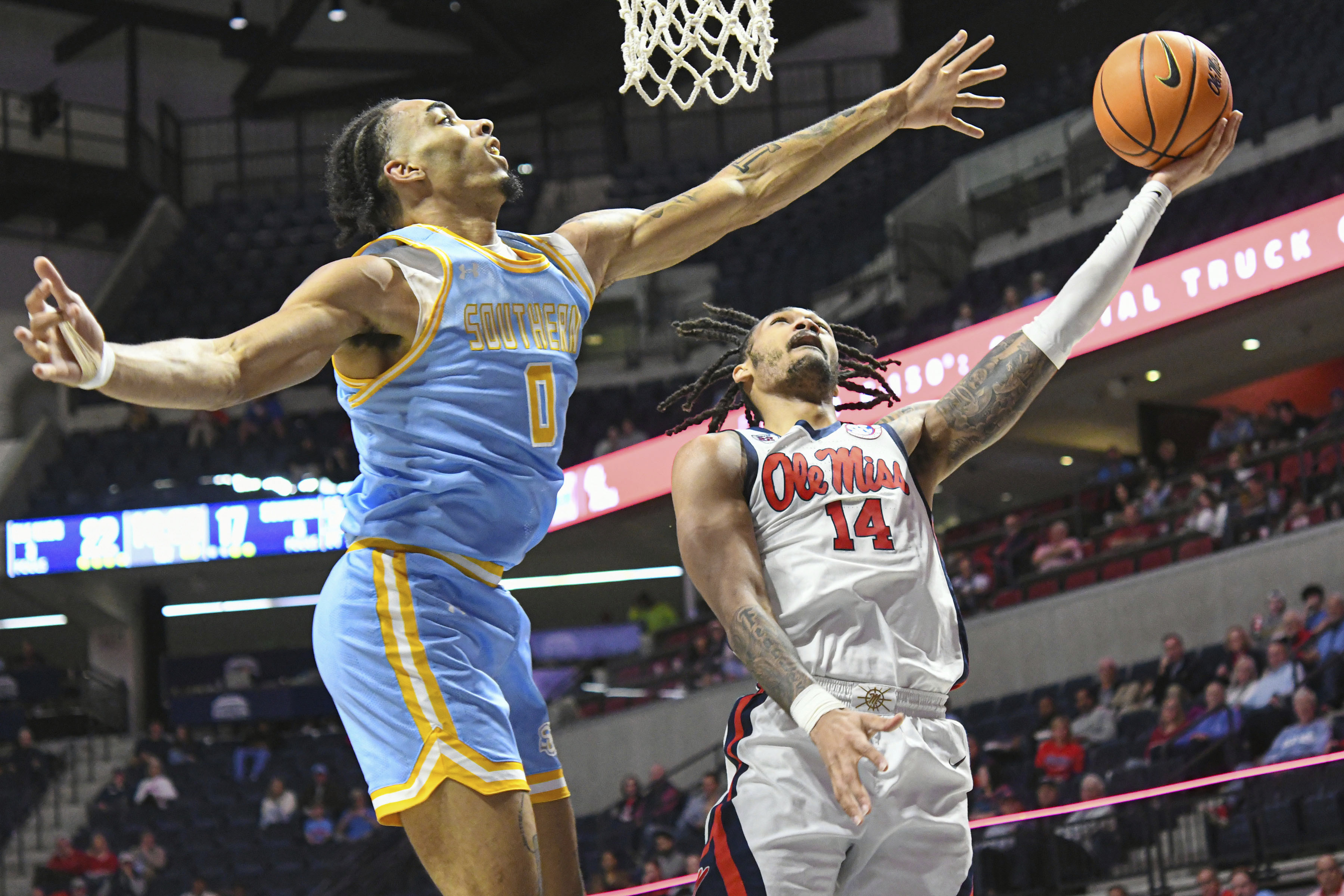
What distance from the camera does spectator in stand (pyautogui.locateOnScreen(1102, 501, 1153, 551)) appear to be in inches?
520

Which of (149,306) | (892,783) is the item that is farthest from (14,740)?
(892,783)

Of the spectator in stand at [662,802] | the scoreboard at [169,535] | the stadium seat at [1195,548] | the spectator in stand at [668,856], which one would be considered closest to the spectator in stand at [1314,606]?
the stadium seat at [1195,548]

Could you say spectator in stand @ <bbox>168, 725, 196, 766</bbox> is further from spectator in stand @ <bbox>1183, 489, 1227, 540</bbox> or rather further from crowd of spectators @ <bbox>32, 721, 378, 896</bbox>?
spectator in stand @ <bbox>1183, 489, 1227, 540</bbox>

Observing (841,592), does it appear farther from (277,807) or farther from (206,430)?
(206,430)

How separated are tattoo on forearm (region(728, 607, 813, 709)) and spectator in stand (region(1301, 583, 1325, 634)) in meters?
7.87

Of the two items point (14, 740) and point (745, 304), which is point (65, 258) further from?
point (745, 304)

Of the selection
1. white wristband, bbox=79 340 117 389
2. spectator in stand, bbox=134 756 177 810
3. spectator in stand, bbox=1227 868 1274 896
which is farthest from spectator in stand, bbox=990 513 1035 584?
white wristband, bbox=79 340 117 389

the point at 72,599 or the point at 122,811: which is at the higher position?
the point at 72,599

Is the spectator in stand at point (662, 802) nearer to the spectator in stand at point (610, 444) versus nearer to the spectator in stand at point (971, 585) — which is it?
the spectator in stand at point (971, 585)

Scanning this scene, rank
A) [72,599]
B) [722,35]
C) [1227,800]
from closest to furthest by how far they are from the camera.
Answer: [722,35] → [1227,800] → [72,599]

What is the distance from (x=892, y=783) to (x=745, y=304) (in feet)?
54.2

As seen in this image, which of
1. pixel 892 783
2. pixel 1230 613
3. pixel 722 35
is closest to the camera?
pixel 892 783

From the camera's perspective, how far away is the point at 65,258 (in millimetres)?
22984

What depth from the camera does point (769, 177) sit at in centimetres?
371
